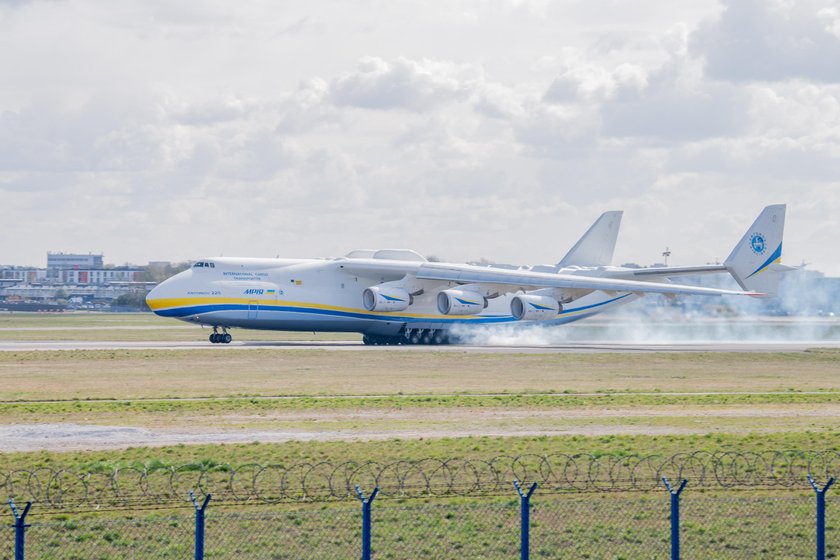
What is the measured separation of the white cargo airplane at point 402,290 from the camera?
5438 cm

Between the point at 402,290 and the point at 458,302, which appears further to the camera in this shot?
the point at 402,290

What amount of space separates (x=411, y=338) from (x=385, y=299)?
12.2 ft

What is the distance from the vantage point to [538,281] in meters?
56.7

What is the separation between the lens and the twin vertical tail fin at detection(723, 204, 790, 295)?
60656 mm

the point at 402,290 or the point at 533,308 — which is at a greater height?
the point at 402,290

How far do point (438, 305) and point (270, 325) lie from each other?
8.38m

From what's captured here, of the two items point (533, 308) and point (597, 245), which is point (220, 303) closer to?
point (533, 308)

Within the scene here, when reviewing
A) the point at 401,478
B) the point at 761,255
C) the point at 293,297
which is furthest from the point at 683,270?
the point at 401,478

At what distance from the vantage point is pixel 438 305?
58094 mm

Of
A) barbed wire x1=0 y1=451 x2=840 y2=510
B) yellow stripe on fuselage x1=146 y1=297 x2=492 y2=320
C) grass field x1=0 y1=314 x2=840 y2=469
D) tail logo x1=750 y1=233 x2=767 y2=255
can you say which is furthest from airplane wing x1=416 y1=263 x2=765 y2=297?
barbed wire x1=0 y1=451 x2=840 y2=510

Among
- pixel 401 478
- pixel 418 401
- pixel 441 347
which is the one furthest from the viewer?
pixel 441 347

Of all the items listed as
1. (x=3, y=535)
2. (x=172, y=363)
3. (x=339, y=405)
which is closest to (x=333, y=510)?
(x=3, y=535)

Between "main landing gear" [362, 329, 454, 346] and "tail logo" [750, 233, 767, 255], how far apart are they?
16.2m

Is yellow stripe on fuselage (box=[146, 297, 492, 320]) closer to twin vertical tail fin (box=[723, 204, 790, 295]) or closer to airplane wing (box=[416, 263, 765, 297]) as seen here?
airplane wing (box=[416, 263, 765, 297])
